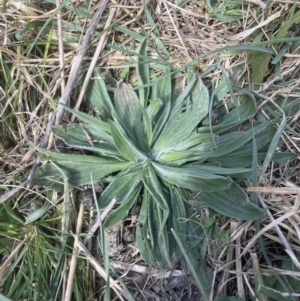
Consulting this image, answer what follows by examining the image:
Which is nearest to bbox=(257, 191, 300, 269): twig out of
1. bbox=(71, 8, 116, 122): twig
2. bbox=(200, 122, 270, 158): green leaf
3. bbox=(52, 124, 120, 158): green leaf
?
bbox=(200, 122, 270, 158): green leaf

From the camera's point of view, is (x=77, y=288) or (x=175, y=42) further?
(x=175, y=42)

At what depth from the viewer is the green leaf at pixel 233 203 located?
155cm

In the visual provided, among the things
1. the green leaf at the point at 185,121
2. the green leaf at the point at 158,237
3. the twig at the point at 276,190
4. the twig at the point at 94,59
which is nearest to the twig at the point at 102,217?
the green leaf at the point at 158,237

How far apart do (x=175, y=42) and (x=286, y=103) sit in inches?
19.6

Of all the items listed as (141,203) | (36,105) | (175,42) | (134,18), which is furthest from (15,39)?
(141,203)

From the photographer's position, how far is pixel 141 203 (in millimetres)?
1668

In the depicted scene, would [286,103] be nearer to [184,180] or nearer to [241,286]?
[184,180]

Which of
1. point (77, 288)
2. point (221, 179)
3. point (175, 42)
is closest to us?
point (221, 179)

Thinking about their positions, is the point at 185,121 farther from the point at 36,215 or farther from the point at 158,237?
the point at 36,215

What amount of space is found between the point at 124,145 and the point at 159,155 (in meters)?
0.15

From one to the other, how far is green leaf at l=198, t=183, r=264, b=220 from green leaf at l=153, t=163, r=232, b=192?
0.26ft

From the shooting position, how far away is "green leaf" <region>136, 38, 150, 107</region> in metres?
1.69

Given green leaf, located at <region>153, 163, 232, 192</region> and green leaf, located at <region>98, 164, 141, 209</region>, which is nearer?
green leaf, located at <region>153, 163, 232, 192</region>

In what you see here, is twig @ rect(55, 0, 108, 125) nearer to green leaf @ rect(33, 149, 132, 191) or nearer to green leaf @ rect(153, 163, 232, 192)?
green leaf @ rect(33, 149, 132, 191)
